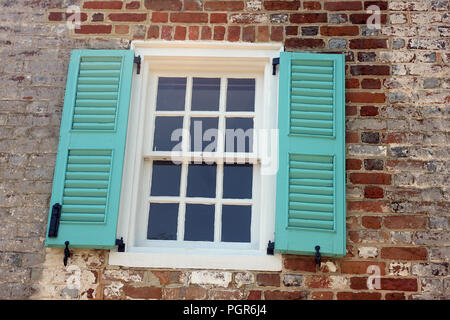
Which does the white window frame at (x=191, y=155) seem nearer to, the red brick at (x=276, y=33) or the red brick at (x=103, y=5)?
the red brick at (x=276, y=33)

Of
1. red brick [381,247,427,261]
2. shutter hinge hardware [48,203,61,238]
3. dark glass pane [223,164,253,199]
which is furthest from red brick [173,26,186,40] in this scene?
red brick [381,247,427,261]

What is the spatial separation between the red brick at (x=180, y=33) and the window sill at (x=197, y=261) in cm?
177

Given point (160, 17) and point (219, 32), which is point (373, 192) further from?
point (160, 17)

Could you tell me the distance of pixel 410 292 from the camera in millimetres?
4180

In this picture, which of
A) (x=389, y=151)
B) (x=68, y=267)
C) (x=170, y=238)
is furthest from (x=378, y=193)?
(x=68, y=267)

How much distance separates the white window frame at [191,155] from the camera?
14.0 feet

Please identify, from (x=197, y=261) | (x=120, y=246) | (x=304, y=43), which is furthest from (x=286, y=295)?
(x=304, y=43)

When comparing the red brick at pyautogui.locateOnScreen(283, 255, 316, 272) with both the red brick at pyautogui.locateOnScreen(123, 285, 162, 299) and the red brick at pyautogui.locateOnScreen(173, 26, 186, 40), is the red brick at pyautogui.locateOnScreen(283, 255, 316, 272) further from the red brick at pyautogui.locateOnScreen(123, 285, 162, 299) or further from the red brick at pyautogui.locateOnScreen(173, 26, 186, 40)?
the red brick at pyautogui.locateOnScreen(173, 26, 186, 40)

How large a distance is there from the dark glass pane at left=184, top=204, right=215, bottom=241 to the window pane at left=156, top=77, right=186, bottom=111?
87cm

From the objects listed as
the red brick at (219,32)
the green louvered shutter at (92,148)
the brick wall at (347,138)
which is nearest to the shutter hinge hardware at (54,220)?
the green louvered shutter at (92,148)

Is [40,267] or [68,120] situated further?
[68,120]

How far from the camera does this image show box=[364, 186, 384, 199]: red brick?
4.41m
